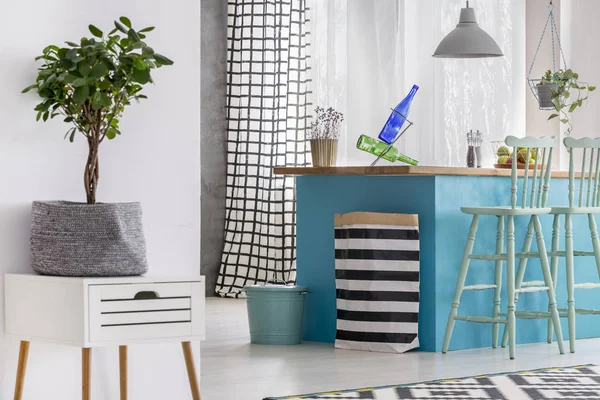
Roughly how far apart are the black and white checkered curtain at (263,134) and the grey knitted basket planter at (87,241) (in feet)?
16.0

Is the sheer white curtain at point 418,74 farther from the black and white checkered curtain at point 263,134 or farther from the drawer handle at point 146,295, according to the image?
the drawer handle at point 146,295

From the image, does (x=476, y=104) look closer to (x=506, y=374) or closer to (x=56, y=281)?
(x=506, y=374)

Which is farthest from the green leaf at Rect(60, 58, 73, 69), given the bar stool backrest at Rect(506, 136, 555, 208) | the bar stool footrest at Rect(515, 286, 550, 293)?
the bar stool footrest at Rect(515, 286, 550, 293)

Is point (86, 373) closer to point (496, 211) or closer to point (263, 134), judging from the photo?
point (496, 211)

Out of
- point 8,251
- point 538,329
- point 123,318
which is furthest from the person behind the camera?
point 538,329

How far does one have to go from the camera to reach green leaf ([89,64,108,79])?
9.45ft

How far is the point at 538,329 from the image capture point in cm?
561

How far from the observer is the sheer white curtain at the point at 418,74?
724 centimetres

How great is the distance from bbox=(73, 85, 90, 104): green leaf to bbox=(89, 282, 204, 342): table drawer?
483 millimetres

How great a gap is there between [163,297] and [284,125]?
16.7ft

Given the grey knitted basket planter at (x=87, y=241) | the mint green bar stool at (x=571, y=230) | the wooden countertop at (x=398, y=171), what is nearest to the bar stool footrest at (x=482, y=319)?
the mint green bar stool at (x=571, y=230)

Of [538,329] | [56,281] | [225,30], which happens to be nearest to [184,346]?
[56,281]

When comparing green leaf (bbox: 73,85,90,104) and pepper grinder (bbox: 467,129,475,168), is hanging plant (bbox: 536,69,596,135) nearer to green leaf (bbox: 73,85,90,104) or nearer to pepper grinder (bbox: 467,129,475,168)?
pepper grinder (bbox: 467,129,475,168)

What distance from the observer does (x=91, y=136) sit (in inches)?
120
